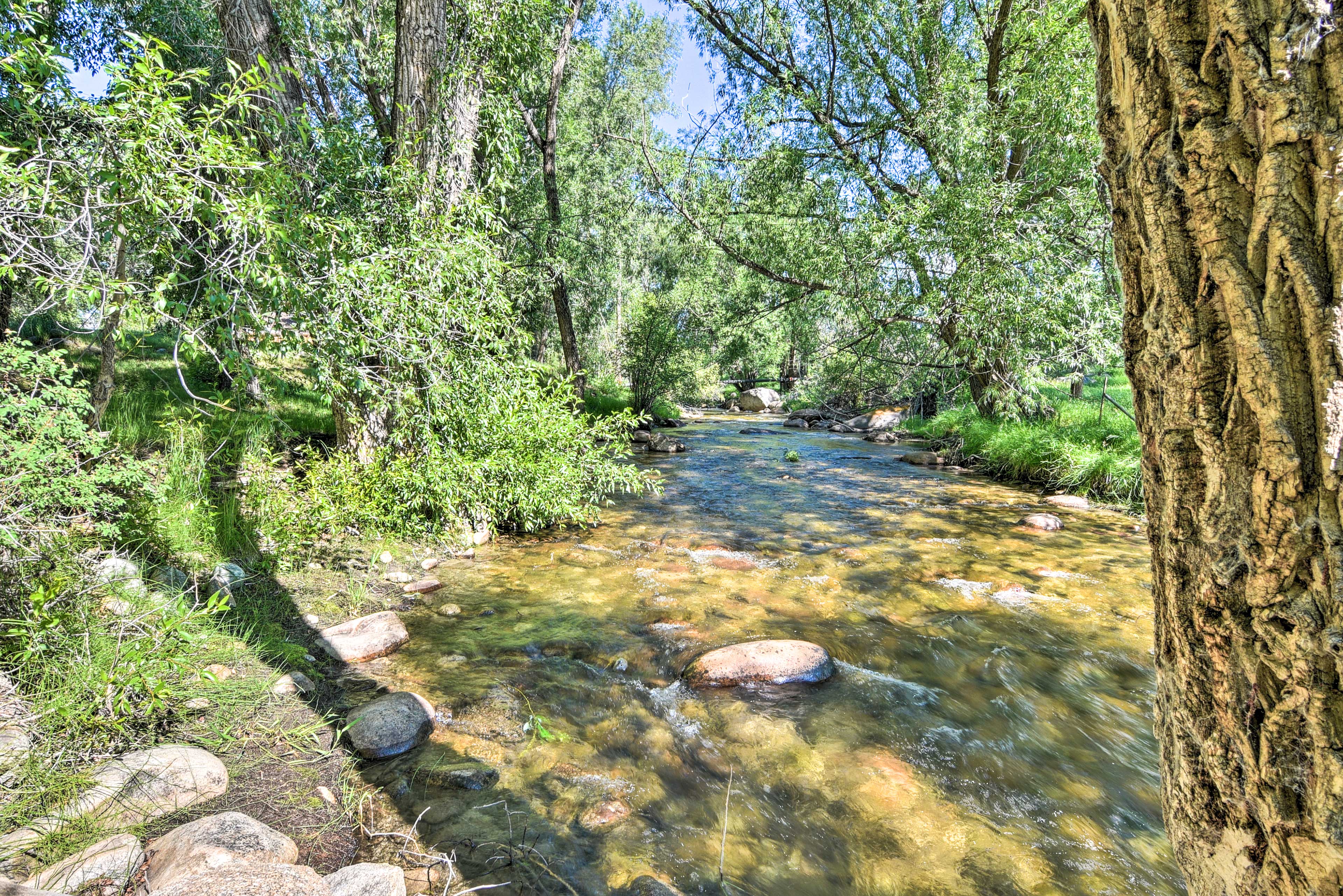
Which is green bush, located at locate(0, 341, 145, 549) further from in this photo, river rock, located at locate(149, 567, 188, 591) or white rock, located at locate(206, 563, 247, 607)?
white rock, located at locate(206, 563, 247, 607)

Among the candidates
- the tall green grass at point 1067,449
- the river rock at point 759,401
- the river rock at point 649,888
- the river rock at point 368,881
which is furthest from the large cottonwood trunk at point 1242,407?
the river rock at point 759,401

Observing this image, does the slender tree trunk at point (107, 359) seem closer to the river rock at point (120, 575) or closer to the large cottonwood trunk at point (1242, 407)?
the river rock at point (120, 575)

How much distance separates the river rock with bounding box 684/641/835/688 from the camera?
3.82 metres

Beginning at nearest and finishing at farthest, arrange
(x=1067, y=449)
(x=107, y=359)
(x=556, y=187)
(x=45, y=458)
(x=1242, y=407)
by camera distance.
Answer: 1. (x=1242, y=407)
2. (x=45, y=458)
3. (x=107, y=359)
4. (x=1067, y=449)
5. (x=556, y=187)

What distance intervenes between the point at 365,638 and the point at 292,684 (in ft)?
2.30

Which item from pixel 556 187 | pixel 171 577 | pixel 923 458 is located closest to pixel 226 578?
pixel 171 577

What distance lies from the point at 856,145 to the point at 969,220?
3836 millimetres

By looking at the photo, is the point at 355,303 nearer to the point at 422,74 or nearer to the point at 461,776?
the point at 422,74

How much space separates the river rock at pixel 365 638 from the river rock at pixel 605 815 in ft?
6.47

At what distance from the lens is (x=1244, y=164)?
95cm

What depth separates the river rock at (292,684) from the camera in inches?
127

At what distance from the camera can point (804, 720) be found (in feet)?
11.4

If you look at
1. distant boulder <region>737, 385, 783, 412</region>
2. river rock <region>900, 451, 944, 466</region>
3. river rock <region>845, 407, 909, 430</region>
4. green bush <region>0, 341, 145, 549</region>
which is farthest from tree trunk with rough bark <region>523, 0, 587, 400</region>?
distant boulder <region>737, 385, 783, 412</region>

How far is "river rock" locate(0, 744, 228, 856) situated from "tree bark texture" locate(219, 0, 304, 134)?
5090 millimetres
